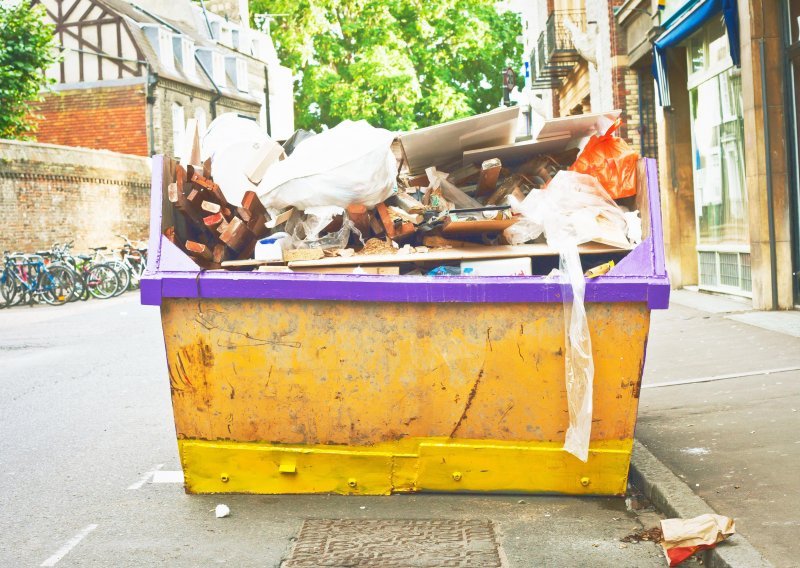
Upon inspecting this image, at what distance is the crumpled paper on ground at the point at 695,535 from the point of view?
4.16 meters

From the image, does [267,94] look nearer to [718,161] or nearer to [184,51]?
[184,51]

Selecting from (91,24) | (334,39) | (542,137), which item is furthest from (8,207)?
(542,137)

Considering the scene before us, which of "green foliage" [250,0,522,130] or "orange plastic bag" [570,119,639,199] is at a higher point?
"green foliage" [250,0,522,130]

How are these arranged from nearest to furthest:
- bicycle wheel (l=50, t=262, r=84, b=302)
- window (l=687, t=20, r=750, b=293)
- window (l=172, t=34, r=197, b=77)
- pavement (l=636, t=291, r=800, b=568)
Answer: pavement (l=636, t=291, r=800, b=568), window (l=687, t=20, r=750, b=293), bicycle wheel (l=50, t=262, r=84, b=302), window (l=172, t=34, r=197, b=77)

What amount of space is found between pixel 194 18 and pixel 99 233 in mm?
20628

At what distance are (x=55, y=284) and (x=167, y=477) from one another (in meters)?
17.0

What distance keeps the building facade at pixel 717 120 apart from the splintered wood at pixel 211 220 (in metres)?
7.90

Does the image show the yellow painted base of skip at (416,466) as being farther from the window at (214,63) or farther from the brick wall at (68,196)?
the window at (214,63)

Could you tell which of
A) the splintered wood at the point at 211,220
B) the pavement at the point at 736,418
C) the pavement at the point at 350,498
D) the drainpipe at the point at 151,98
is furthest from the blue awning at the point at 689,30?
the drainpipe at the point at 151,98

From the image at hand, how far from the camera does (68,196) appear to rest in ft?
96.0

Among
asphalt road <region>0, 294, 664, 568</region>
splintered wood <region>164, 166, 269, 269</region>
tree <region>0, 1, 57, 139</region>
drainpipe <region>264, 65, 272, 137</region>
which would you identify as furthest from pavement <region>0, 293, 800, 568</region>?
drainpipe <region>264, 65, 272, 137</region>

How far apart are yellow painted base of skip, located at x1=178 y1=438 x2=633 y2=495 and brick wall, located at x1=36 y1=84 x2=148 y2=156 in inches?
1444

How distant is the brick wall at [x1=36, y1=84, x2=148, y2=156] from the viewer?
132 ft

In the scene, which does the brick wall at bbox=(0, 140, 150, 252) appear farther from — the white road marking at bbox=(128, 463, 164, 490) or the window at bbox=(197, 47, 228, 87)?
the white road marking at bbox=(128, 463, 164, 490)
